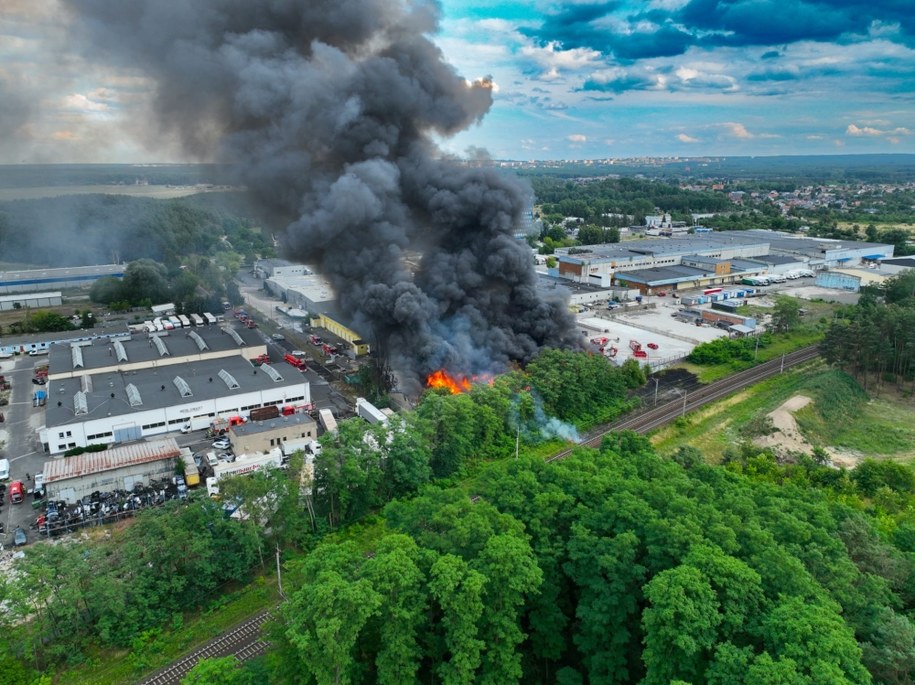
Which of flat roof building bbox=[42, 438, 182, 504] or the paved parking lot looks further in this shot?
the paved parking lot

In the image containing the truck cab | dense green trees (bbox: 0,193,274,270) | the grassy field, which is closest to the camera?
the truck cab

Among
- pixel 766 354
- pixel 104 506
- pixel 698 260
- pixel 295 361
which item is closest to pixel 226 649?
pixel 104 506

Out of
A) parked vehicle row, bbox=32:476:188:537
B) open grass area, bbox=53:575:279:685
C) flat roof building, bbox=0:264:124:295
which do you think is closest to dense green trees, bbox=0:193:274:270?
flat roof building, bbox=0:264:124:295

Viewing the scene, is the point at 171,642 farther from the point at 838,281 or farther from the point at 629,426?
the point at 838,281

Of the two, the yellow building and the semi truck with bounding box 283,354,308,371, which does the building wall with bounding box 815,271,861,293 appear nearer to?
the yellow building

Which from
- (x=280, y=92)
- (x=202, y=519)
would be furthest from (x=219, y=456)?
(x=280, y=92)

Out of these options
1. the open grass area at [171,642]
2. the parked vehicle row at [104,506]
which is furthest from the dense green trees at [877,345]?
the parked vehicle row at [104,506]
